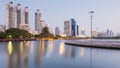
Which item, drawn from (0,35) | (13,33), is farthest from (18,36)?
(0,35)

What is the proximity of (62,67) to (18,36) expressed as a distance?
138 m

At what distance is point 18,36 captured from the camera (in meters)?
148

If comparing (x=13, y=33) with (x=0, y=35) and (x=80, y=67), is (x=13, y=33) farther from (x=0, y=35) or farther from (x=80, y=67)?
(x=80, y=67)

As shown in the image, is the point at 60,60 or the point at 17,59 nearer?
the point at 60,60

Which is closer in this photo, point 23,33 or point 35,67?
point 35,67

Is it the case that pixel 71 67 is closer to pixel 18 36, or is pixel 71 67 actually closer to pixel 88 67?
pixel 88 67

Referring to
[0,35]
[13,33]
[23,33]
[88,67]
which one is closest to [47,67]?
[88,67]

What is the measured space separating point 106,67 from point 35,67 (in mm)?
4751

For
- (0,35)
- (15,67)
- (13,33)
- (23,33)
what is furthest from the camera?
(23,33)

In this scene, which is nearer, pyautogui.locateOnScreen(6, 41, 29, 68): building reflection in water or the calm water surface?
pyautogui.locateOnScreen(6, 41, 29, 68): building reflection in water

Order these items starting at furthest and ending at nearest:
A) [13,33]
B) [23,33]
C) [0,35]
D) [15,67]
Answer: [23,33], [13,33], [0,35], [15,67]

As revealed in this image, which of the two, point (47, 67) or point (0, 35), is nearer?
point (47, 67)

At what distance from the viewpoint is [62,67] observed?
45.2ft

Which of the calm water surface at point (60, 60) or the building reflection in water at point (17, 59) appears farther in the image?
the calm water surface at point (60, 60)
